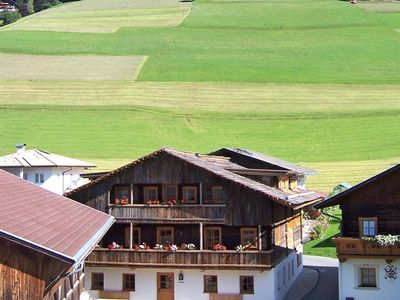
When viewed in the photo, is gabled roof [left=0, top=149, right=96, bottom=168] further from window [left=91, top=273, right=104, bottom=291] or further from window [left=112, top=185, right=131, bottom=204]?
window [left=91, top=273, right=104, bottom=291]

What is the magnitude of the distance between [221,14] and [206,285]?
342 ft

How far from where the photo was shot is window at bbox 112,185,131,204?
38625mm

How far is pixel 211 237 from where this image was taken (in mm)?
37438

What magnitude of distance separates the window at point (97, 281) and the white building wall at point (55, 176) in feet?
67.5

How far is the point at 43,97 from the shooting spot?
295 feet

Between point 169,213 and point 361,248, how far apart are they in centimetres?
986

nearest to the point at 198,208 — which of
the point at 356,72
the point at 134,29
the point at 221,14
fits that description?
the point at 356,72

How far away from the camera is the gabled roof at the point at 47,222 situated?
16656mm

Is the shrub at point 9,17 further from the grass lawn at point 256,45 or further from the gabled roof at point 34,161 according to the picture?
the gabled roof at point 34,161

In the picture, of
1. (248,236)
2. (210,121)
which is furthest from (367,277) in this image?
(210,121)

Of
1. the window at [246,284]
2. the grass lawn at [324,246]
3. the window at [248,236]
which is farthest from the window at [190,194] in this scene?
the grass lawn at [324,246]

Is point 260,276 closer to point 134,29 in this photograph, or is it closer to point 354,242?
point 354,242

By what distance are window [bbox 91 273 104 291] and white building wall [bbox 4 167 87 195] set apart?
2058 cm

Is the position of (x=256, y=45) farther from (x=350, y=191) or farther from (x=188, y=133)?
(x=350, y=191)
